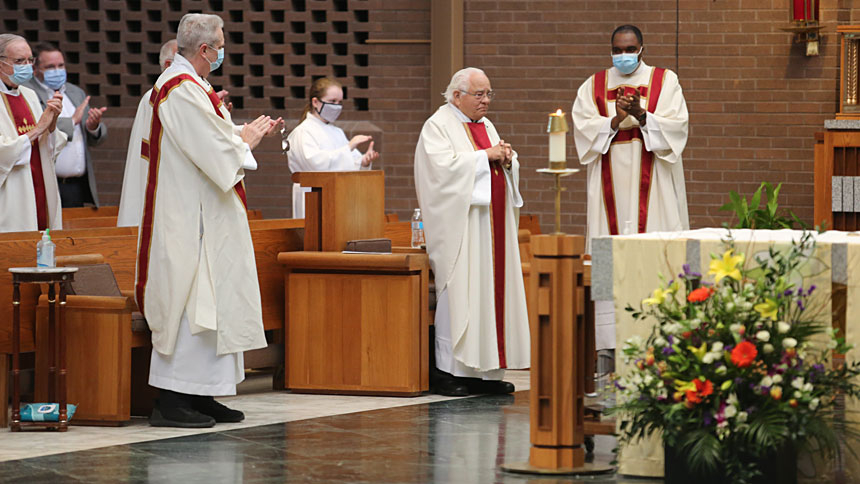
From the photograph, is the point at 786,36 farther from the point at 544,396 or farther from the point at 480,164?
the point at 544,396

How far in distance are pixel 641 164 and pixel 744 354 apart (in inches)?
152

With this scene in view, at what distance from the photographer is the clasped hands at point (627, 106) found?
8258 millimetres

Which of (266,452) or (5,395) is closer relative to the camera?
(266,452)

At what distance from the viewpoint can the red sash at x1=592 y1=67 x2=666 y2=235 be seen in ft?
28.2

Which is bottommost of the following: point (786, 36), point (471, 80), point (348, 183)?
point (348, 183)

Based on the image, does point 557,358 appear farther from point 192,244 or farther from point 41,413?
point 41,413

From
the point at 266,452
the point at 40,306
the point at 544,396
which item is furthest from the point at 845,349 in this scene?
the point at 40,306

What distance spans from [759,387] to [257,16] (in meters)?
9.11

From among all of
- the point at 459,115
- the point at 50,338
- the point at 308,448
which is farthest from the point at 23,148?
the point at 308,448

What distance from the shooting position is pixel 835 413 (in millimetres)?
5148

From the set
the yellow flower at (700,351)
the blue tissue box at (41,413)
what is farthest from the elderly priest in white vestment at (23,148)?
the yellow flower at (700,351)

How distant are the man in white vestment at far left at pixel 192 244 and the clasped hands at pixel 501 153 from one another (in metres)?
1.50

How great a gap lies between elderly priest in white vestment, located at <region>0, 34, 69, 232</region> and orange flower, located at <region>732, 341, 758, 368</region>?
15.5ft

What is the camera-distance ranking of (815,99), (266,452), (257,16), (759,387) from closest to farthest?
(759,387) < (266,452) < (815,99) < (257,16)
